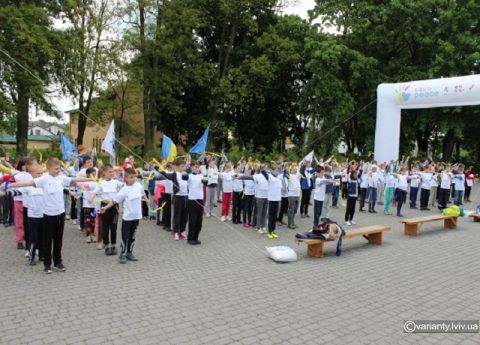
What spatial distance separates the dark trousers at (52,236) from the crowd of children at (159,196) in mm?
15

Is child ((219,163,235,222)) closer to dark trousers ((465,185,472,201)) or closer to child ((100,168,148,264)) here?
child ((100,168,148,264))

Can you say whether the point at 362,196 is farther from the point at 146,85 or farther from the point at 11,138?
the point at 11,138

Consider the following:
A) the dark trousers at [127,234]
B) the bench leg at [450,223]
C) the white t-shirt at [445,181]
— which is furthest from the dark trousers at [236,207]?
the white t-shirt at [445,181]

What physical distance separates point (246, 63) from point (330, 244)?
77.3ft

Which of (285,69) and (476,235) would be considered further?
(285,69)

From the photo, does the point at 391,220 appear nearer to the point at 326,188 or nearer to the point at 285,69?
the point at 326,188

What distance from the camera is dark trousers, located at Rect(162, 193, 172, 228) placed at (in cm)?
1153

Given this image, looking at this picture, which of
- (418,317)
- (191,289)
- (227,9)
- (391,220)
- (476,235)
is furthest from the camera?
(227,9)

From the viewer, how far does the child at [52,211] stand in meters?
7.06

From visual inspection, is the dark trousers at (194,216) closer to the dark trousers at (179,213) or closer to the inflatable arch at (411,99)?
the dark trousers at (179,213)

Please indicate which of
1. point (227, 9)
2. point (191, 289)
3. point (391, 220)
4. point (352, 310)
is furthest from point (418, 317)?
point (227, 9)

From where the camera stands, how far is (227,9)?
→ 29.8m

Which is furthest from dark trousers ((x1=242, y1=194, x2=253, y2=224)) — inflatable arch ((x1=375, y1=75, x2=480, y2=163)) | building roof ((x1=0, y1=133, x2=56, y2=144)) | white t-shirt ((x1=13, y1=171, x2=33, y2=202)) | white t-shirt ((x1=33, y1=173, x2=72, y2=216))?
building roof ((x1=0, y1=133, x2=56, y2=144))

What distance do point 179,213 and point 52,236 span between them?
355 cm
